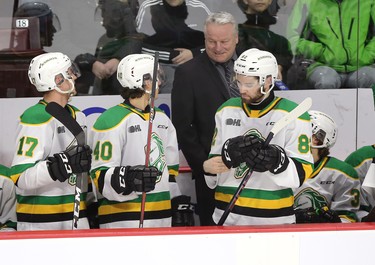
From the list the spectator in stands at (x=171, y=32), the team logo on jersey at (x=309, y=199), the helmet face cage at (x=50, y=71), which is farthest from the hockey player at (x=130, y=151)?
the spectator in stands at (x=171, y=32)

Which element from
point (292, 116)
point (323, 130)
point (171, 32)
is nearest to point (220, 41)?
point (171, 32)

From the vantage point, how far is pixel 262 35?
4.95m

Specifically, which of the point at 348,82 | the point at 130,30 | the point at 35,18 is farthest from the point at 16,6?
the point at 348,82

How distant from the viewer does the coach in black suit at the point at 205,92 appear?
176 inches

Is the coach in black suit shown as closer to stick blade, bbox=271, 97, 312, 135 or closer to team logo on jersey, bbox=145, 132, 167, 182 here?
team logo on jersey, bbox=145, 132, 167, 182

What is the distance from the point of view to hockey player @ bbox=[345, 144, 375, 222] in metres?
4.36

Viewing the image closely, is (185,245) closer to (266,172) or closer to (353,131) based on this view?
(266,172)

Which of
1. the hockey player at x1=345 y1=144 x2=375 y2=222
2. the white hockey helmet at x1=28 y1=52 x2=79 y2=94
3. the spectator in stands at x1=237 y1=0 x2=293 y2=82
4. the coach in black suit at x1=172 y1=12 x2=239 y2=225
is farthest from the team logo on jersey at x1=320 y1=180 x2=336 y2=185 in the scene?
the white hockey helmet at x1=28 y1=52 x2=79 y2=94

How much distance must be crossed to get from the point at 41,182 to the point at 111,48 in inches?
51.9

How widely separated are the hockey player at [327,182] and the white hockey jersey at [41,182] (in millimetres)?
1045

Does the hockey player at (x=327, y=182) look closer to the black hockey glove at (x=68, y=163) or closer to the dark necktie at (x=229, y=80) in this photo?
the dark necktie at (x=229, y=80)

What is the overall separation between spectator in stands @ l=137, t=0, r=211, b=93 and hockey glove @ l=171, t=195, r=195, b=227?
2.74ft

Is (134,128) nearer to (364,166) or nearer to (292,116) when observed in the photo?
(292,116)

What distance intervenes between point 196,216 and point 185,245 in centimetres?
134
